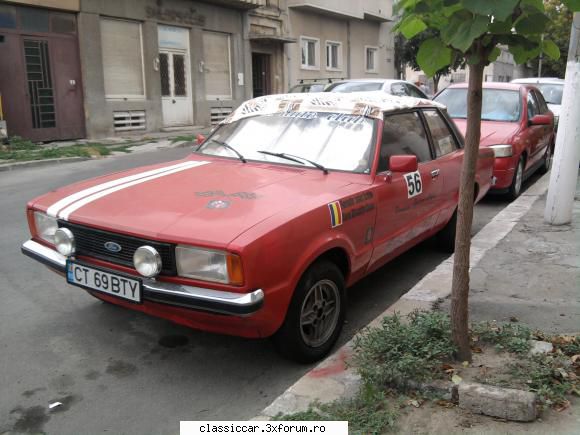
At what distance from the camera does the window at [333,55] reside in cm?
2580

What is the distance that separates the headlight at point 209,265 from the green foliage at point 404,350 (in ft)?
2.70

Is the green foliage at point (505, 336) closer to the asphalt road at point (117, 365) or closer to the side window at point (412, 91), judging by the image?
the asphalt road at point (117, 365)

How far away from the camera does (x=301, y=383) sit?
3.08 meters

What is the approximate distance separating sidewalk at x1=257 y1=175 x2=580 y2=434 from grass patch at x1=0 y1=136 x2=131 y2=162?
8.88 meters

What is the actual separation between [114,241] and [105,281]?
239 mm

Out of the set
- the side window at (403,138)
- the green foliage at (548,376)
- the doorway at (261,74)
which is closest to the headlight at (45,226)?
the side window at (403,138)

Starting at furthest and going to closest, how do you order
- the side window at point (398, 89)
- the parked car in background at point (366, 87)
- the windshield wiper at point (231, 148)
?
1. the side window at point (398, 89)
2. the parked car in background at point (366, 87)
3. the windshield wiper at point (231, 148)

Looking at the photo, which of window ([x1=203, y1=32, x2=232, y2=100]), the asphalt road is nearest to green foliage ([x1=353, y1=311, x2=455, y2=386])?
the asphalt road

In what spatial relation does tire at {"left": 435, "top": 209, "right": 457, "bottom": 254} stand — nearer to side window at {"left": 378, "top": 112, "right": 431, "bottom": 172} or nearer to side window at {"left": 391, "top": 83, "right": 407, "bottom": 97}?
side window at {"left": 378, "top": 112, "right": 431, "bottom": 172}

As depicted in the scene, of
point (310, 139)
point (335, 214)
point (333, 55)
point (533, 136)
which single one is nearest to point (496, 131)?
point (533, 136)

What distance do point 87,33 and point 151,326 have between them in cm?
1285

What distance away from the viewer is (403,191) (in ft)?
14.2

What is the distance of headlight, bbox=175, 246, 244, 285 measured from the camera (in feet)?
9.51

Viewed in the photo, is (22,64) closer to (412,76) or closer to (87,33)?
(87,33)
